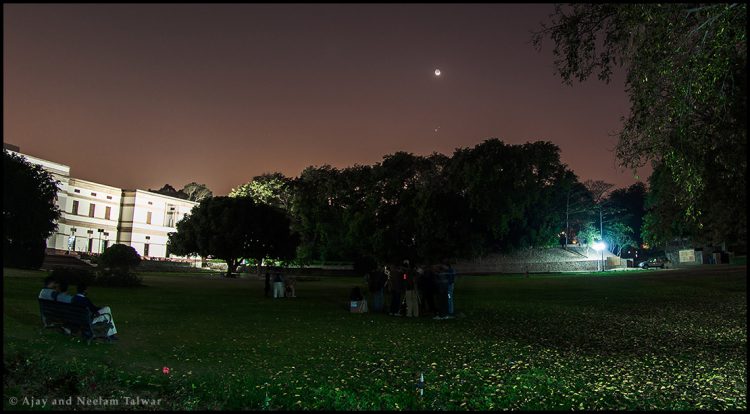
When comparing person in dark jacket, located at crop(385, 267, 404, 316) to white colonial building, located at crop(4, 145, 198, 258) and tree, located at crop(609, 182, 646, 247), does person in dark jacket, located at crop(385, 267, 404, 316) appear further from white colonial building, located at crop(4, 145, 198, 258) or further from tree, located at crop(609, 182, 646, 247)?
tree, located at crop(609, 182, 646, 247)

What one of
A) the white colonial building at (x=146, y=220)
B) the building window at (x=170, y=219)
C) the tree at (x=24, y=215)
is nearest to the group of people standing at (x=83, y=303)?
the tree at (x=24, y=215)

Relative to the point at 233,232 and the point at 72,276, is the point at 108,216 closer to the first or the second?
the point at 233,232

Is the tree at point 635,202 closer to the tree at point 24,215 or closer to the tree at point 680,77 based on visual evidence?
the tree at point 24,215

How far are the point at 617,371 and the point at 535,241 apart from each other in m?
67.2

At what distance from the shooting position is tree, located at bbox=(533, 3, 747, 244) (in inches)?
346

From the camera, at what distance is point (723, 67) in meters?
8.72

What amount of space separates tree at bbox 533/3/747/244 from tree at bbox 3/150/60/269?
4357cm

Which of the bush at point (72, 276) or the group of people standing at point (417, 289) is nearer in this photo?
the group of people standing at point (417, 289)

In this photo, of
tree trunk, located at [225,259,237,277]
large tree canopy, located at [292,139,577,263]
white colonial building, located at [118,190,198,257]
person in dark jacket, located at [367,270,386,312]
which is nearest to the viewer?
person in dark jacket, located at [367,270,386,312]

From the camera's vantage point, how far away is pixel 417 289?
18.6 meters

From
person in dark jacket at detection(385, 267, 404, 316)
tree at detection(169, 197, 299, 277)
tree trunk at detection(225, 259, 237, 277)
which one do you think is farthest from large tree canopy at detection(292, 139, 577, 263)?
person in dark jacket at detection(385, 267, 404, 316)

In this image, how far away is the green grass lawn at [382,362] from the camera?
7117 millimetres

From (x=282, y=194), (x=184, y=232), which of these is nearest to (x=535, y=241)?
(x=282, y=194)

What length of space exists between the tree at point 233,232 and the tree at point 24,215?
1344 cm
